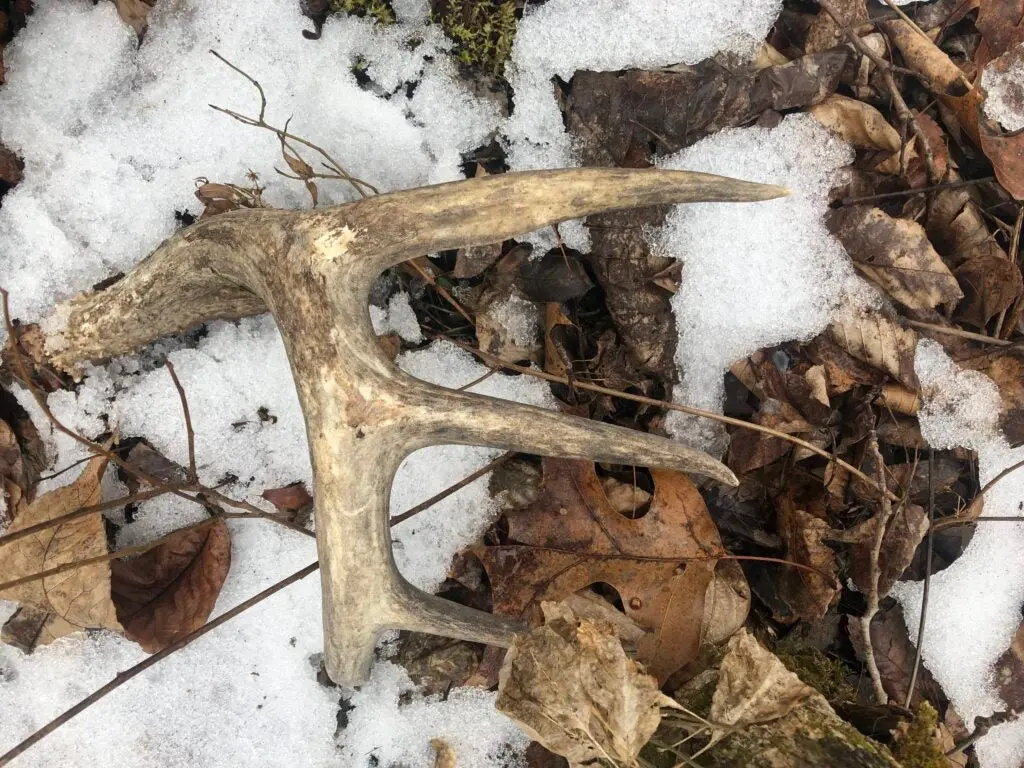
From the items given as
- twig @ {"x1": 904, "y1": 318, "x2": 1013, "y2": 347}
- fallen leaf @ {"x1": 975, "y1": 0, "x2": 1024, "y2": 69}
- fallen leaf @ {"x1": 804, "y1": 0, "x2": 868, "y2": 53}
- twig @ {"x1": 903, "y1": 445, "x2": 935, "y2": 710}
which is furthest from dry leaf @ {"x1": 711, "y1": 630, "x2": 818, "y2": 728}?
fallen leaf @ {"x1": 975, "y1": 0, "x2": 1024, "y2": 69}

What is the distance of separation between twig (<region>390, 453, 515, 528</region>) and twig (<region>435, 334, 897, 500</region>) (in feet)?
0.88

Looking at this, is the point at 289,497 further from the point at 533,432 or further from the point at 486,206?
the point at 486,206

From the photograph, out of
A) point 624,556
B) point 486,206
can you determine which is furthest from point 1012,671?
point 486,206

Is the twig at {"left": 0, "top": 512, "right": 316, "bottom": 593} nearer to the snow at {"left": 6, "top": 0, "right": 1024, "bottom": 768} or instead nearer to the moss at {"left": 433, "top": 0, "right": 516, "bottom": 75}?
the snow at {"left": 6, "top": 0, "right": 1024, "bottom": 768}

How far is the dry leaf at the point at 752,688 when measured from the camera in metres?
1.67

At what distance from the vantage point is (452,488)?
191 centimetres

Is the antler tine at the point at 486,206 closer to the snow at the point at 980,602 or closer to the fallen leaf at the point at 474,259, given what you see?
the fallen leaf at the point at 474,259

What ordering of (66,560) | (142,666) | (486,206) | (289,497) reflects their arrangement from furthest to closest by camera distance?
(289,497), (66,560), (142,666), (486,206)

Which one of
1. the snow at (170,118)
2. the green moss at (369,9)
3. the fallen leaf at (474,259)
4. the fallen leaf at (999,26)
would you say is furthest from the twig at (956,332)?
the green moss at (369,9)

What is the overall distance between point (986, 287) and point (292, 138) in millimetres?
1970

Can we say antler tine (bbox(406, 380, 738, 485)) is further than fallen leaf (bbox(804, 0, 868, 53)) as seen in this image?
No

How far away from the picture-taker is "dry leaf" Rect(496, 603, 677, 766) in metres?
1.56

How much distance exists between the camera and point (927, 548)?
1.97 metres

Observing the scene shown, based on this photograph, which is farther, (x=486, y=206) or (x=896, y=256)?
(x=896, y=256)
